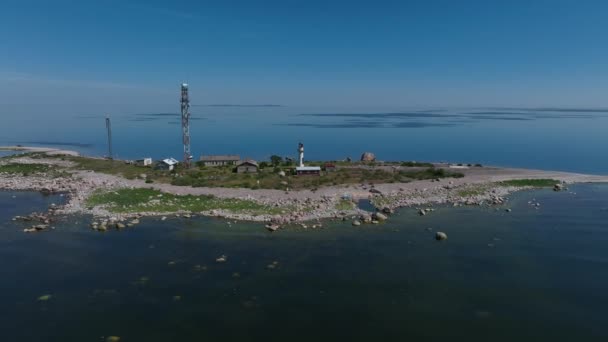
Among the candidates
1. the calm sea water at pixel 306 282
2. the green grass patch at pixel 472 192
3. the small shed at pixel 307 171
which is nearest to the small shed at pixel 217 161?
the small shed at pixel 307 171

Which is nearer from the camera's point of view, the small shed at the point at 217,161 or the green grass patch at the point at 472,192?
the green grass patch at the point at 472,192

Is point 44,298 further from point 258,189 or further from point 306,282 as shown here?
point 258,189

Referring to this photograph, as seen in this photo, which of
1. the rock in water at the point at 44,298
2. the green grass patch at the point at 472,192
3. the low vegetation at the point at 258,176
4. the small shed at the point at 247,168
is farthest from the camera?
the small shed at the point at 247,168

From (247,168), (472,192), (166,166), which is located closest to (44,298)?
(247,168)

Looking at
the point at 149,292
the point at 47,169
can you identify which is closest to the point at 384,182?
the point at 149,292

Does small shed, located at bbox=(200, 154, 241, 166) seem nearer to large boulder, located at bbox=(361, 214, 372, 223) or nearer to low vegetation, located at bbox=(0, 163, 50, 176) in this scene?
low vegetation, located at bbox=(0, 163, 50, 176)

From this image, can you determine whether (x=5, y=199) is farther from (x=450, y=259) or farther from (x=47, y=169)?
(x=450, y=259)

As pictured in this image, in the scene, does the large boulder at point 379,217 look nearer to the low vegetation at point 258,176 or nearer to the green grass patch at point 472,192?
the low vegetation at point 258,176
